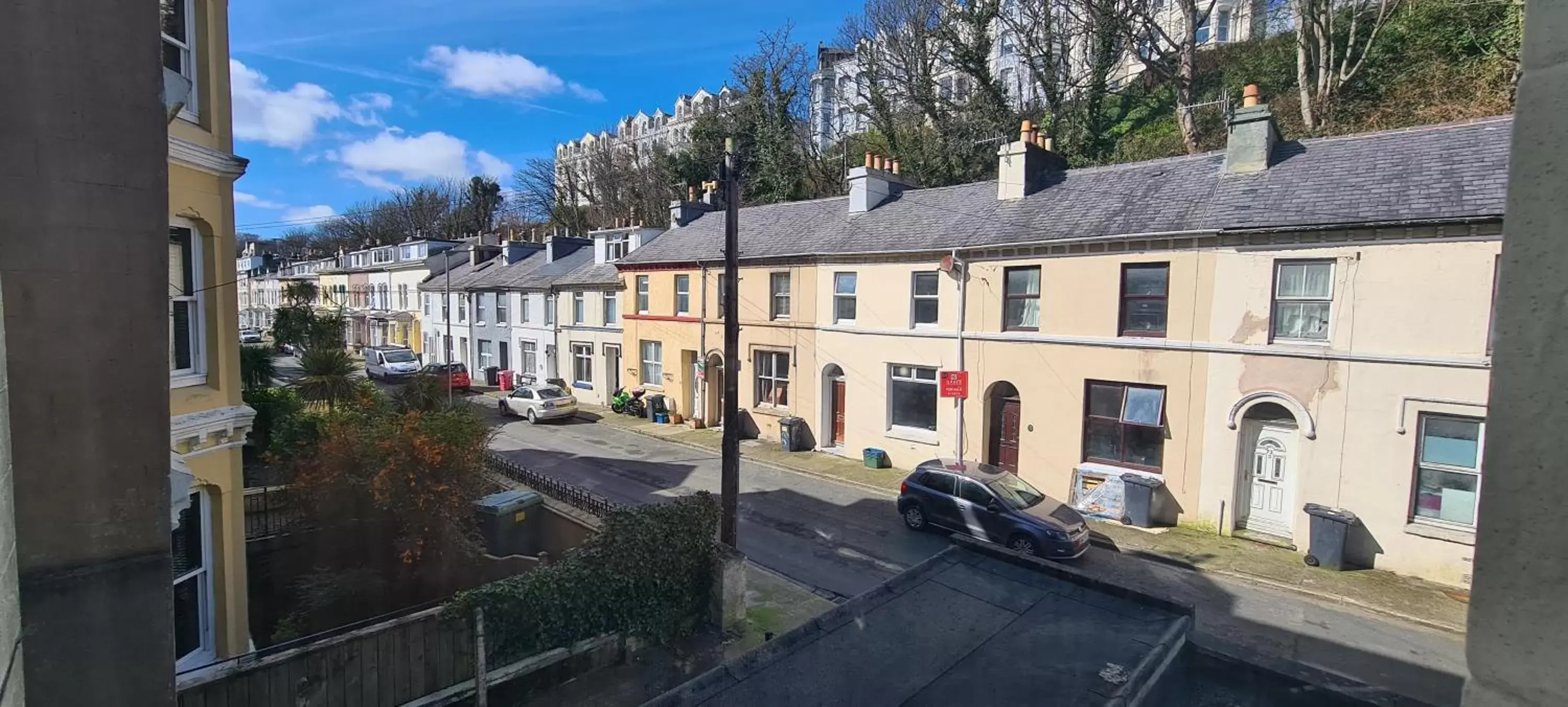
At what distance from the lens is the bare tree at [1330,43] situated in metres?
24.9

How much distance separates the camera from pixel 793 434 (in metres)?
22.6

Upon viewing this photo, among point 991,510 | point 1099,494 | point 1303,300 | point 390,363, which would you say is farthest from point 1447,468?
point 390,363

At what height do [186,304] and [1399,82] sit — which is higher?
[1399,82]

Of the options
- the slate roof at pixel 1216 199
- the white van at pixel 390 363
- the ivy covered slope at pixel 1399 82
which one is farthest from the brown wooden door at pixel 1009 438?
the white van at pixel 390 363

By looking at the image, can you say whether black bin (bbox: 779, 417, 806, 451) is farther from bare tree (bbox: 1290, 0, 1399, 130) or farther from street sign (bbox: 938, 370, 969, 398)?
bare tree (bbox: 1290, 0, 1399, 130)

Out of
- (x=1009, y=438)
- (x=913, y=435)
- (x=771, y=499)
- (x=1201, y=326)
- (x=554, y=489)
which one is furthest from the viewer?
(x=913, y=435)

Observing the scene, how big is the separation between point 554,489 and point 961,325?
10823 mm

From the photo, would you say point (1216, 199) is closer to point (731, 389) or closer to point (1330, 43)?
point (731, 389)

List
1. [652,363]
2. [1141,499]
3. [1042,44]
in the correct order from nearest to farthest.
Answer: [1141,499], [652,363], [1042,44]

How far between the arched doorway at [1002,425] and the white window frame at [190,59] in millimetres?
16128

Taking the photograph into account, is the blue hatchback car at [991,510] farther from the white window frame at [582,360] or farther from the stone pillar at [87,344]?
the white window frame at [582,360]

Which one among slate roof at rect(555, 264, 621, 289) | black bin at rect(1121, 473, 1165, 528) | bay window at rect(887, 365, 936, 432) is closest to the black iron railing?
bay window at rect(887, 365, 936, 432)

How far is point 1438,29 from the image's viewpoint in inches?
963

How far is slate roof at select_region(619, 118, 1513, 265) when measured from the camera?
12.9 metres
